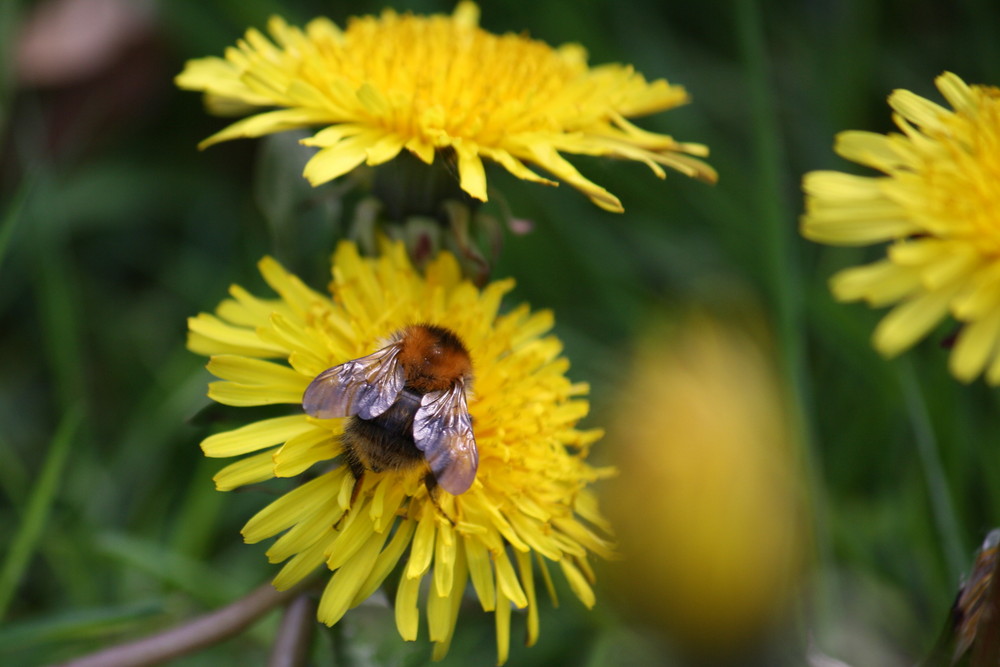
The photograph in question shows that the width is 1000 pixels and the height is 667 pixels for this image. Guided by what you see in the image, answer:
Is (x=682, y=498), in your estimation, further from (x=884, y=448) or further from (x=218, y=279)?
(x=218, y=279)

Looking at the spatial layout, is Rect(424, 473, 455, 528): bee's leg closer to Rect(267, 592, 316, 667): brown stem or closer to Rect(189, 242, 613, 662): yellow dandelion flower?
Rect(189, 242, 613, 662): yellow dandelion flower

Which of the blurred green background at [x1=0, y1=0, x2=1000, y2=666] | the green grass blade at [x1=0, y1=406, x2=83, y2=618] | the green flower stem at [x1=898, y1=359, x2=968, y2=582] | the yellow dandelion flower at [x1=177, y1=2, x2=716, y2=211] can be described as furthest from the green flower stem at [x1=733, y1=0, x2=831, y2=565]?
the green grass blade at [x1=0, y1=406, x2=83, y2=618]

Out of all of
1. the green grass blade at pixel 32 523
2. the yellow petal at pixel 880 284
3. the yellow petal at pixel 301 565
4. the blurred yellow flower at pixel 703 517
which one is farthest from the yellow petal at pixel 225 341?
the yellow petal at pixel 880 284

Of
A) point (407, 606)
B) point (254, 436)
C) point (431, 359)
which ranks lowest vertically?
point (407, 606)

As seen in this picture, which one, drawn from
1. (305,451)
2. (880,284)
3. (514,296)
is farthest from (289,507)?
(514,296)

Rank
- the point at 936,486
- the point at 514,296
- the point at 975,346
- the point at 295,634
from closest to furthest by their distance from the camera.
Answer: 1. the point at 975,346
2. the point at 295,634
3. the point at 936,486
4. the point at 514,296

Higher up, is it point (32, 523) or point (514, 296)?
point (514, 296)

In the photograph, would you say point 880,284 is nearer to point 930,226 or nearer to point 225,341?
point 930,226

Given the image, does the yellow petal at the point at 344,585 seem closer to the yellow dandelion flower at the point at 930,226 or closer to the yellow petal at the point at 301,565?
the yellow petal at the point at 301,565
